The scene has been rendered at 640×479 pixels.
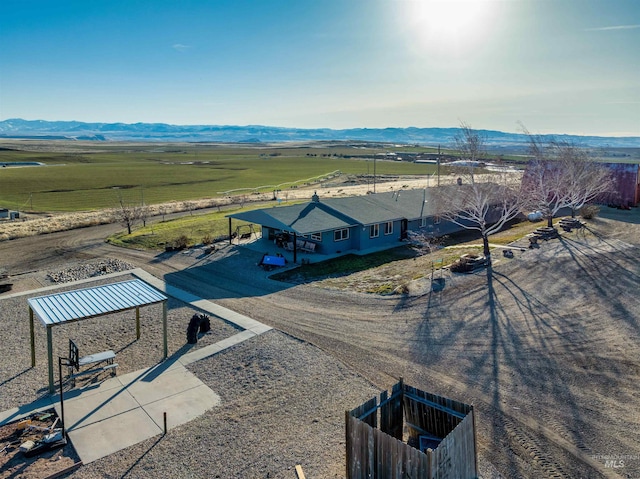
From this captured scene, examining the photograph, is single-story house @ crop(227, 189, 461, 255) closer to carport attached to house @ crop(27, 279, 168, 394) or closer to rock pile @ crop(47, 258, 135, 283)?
rock pile @ crop(47, 258, 135, 283)

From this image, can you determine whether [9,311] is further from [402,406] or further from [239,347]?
[402,406]

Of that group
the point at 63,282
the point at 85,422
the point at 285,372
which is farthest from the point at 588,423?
the point at 63,282

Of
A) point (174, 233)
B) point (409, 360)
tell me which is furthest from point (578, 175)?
point (174, 233)

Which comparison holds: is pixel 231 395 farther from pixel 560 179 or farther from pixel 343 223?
pixel 560 179

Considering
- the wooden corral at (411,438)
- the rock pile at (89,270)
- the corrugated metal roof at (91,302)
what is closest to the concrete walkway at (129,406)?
the corrugated metal roof at (91,302)

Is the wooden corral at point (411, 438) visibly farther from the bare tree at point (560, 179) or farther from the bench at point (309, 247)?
the bare tree at point (560, 179)

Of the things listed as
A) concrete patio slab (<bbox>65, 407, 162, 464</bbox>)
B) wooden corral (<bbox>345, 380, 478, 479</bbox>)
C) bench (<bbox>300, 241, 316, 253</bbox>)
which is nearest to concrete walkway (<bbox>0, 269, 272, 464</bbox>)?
concrete patio slab (<bbox>65, 407, 162, 464</bbox>)
